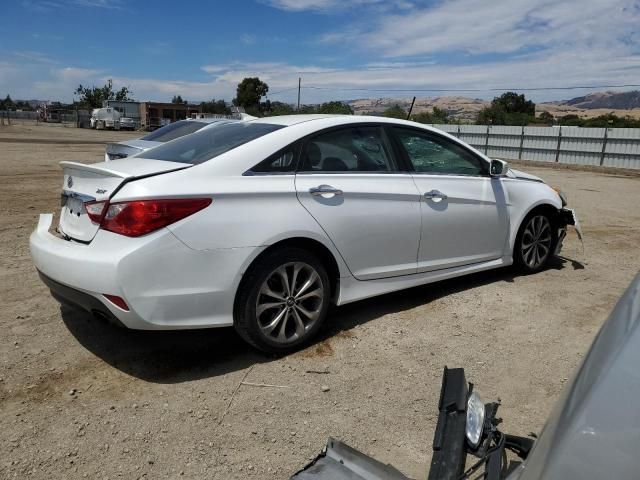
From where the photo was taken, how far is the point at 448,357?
371cm

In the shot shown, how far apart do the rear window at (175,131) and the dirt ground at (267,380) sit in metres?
4.67

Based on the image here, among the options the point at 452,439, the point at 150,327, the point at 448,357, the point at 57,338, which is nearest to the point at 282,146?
the point at 150,327

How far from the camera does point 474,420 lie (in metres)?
1.90

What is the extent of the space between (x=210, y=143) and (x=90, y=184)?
2.87 ft

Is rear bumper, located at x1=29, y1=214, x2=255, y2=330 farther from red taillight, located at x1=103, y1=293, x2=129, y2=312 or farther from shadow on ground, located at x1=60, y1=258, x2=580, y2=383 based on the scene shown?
shadow on ground, located at x1=60, y1=258, x2=580, y2=383

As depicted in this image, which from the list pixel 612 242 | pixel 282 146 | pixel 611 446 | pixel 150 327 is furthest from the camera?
pixel 612 242

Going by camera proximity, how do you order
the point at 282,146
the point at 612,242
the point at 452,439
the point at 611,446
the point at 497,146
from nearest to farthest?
the point at 611,446 < the point at 452,439 < the point at 282,146 < the point at 612,242 < the point at 497,146

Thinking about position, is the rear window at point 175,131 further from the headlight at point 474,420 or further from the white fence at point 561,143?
the white fence at point 561,143

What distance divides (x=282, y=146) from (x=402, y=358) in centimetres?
164

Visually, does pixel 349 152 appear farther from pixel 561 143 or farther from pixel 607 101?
pixel 607 101

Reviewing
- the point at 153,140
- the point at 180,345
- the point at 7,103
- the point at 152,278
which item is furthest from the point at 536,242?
the point at 7,103

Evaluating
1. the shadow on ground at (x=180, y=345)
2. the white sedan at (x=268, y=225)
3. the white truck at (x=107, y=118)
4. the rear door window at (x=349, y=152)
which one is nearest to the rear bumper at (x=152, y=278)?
the white sedan at (x=268, y=225)

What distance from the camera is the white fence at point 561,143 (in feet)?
74.2

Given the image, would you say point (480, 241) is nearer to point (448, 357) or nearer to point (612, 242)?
point (448, 357)
